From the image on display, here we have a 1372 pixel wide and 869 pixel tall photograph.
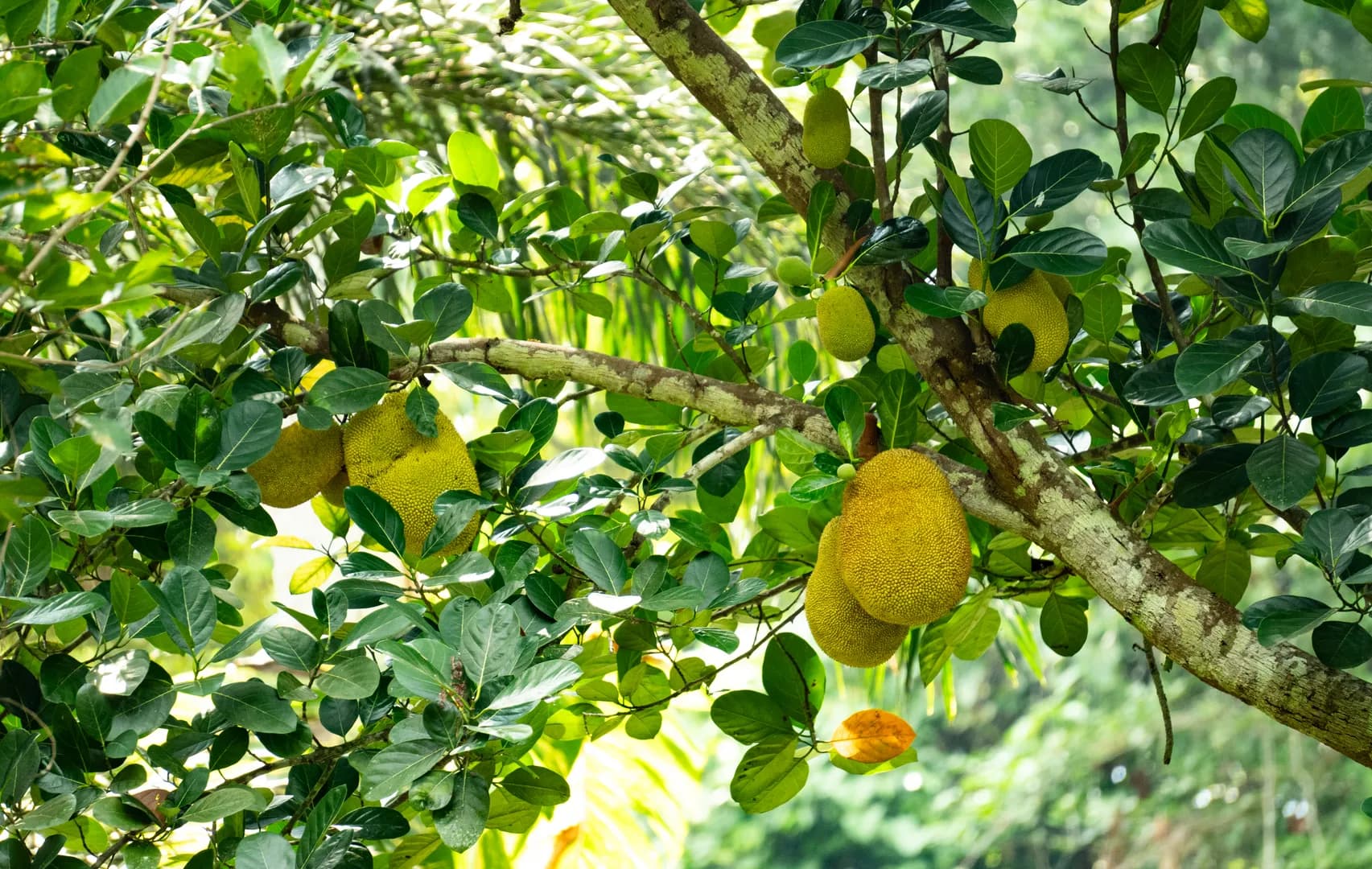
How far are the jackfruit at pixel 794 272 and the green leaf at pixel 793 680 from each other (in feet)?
0.62

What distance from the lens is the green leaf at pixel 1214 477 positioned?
57cm

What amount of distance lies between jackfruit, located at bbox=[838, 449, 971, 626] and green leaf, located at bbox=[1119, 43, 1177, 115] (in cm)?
23

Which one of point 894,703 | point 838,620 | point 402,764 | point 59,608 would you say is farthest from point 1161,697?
point 894,703

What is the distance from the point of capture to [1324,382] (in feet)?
1.75

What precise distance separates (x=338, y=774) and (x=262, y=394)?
18 cm

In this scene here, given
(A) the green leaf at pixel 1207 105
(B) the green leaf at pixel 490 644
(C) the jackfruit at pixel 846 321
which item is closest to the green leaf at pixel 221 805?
(B) the green leaf at pixel 490 644

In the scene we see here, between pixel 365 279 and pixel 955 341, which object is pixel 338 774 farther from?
pixel 955 341

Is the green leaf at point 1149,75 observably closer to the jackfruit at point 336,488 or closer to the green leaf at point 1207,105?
the green leaf at point 1207,105

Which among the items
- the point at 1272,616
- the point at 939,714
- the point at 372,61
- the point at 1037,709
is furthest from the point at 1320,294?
the point at 939,714

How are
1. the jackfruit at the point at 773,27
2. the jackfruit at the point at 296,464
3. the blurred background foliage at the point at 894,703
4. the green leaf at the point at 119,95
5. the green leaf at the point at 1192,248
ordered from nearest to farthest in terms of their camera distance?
1. the green leaf at the point at 119,95
2. the green leaf at the point at 1192,248
3. the jackfruit at the point at 296,464
4. the jackfruit at the point at 773,27
5. the blurred background foliage at the point at 894,703

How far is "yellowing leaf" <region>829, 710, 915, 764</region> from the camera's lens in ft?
2.07

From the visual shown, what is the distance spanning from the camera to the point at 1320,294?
493mm

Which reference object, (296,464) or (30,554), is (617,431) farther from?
(30,554)

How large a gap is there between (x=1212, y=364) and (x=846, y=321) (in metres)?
0.17
